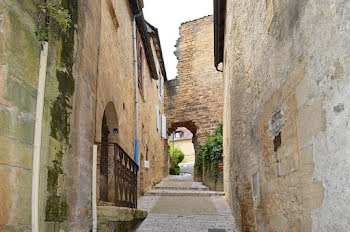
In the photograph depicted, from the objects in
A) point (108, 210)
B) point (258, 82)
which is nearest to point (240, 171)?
point (258, 82)

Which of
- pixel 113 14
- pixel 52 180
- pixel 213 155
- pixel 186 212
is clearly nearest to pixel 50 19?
pixel 52 180

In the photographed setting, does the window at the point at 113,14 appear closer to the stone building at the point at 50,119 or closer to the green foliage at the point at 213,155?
the stone building at the point at 50,119

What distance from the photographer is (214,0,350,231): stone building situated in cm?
176

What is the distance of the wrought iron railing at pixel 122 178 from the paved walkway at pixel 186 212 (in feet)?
2.53

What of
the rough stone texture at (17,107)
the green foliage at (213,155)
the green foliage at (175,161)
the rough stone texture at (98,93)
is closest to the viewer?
the rough stone texture at (17,107)

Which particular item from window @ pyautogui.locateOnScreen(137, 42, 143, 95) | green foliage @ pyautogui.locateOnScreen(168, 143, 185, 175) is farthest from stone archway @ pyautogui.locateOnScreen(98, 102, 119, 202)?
green foliage @ pyautogui.locateOnScreen(168, 143, 185, 175)

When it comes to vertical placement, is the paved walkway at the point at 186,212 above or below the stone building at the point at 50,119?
below

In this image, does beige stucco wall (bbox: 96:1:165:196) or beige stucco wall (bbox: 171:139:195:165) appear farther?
beige stucco wall (bbox: 171:139:195:165)

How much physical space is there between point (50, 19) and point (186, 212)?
6.01 meters

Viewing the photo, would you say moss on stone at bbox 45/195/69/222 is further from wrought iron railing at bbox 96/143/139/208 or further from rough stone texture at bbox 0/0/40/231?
wrought iron railing at bbox 96/143/139/208

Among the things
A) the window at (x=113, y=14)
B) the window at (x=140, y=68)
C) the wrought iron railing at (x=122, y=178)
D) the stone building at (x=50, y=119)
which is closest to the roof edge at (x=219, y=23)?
the window at (x=140, y=68)

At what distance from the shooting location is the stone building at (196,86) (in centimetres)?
1733

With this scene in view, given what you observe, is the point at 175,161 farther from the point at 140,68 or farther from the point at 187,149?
the point at 140,68

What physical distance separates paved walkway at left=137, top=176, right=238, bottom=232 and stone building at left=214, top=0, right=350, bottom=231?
6.05ft
